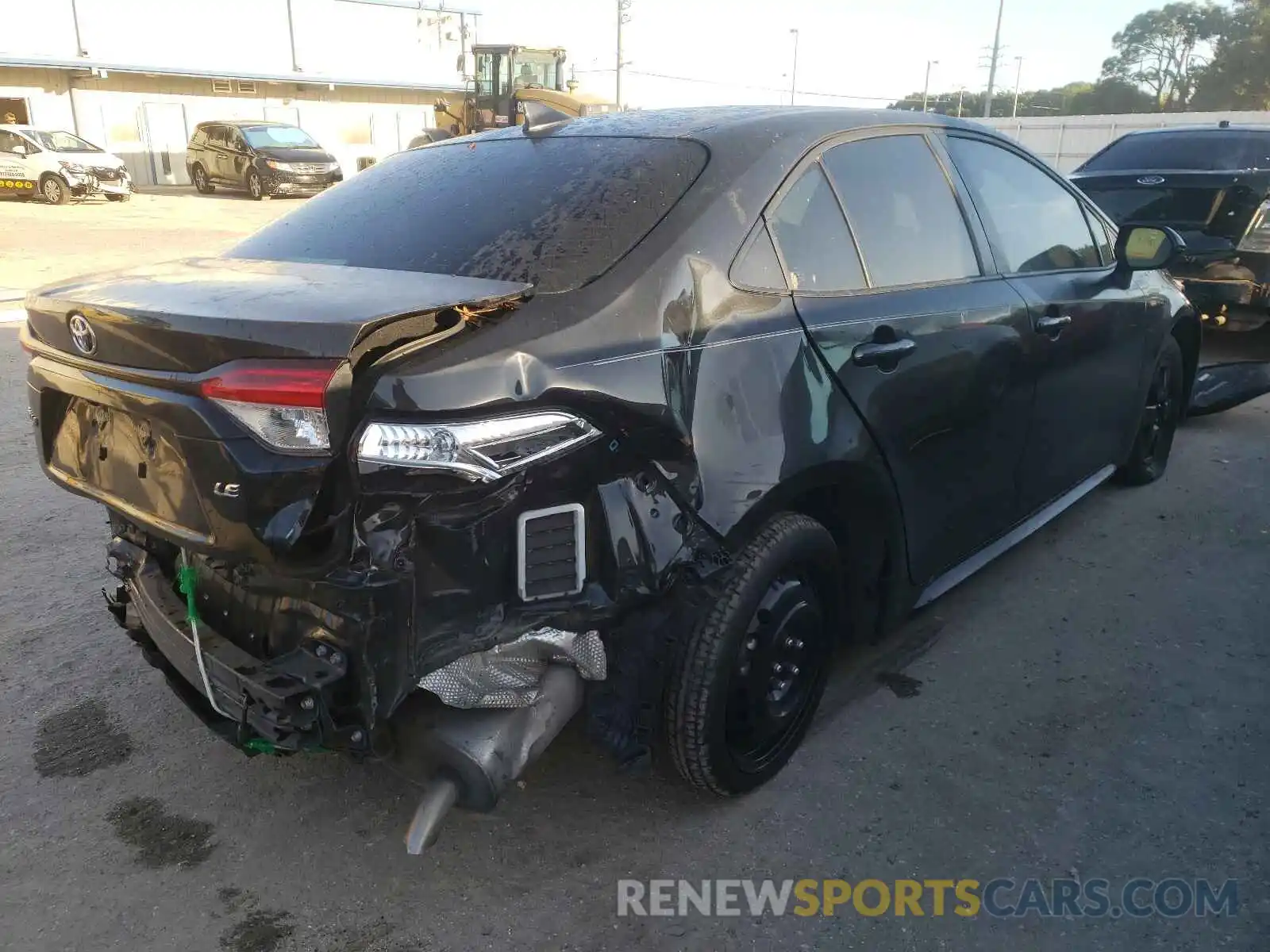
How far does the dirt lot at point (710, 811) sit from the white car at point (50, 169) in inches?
847

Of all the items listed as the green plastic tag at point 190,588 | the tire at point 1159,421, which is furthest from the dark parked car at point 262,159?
the green plastic tag at point 190,588

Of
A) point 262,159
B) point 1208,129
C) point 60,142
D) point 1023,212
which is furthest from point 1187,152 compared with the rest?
point 60,142

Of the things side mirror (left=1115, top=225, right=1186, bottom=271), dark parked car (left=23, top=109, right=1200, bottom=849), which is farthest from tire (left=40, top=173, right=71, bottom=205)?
side mirror (left=1115, top=225, right=1186, bottom=271)

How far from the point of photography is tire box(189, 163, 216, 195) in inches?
995

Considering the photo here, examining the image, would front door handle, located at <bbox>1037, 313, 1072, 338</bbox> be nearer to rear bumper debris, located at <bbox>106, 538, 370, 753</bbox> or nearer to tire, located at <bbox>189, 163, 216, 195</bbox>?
rear bumper debris, located at <bbox>106, 538, 370, 753</bbox>

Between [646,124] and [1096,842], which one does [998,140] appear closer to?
[646,124]

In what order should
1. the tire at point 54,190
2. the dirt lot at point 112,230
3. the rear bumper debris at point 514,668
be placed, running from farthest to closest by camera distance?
the tire at point 54,190 → the dirt lot at point 112,230 → the rear bumper debris at point 514,668

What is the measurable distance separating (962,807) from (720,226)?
1657 mm

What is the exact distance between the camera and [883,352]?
2.69m

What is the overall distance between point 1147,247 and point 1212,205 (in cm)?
399

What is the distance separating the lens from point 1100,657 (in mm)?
3402

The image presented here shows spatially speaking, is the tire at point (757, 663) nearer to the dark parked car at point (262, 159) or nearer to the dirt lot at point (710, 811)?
the dirt lot at point (710, 811)

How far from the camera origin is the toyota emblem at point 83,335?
7.00ft

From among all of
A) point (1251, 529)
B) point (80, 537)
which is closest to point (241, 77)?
point (80, 537)
